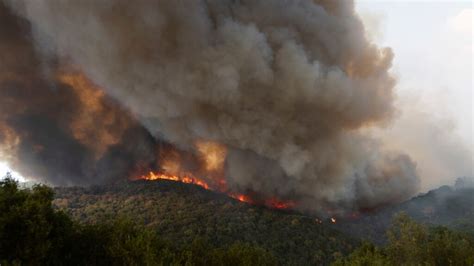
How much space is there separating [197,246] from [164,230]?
95.6ft

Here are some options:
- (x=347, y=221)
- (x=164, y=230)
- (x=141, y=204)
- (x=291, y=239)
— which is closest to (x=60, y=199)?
(x=141, y=204)

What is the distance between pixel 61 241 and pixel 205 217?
4915cm

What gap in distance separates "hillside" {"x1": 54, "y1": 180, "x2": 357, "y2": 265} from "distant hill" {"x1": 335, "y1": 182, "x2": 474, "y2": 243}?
1733 centimetres

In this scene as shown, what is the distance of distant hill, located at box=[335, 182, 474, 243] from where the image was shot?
323 ft

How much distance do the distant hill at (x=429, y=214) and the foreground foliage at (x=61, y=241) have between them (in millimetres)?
68062

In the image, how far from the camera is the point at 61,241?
3158 centimetres

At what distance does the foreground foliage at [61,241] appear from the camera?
89.6 ft

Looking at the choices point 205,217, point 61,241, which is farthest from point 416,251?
point 205,217

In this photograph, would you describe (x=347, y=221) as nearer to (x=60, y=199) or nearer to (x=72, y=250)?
(x=60, y=199)

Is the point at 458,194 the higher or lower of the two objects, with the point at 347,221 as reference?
higher

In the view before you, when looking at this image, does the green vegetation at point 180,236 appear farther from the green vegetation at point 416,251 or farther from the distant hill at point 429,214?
the distant hill at point 429,214

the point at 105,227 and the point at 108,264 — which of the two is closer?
the point at 108,264

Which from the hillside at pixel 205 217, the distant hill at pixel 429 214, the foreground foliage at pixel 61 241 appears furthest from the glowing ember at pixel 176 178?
the foreground foliage at pixel 61 241

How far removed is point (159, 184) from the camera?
99.1 m
